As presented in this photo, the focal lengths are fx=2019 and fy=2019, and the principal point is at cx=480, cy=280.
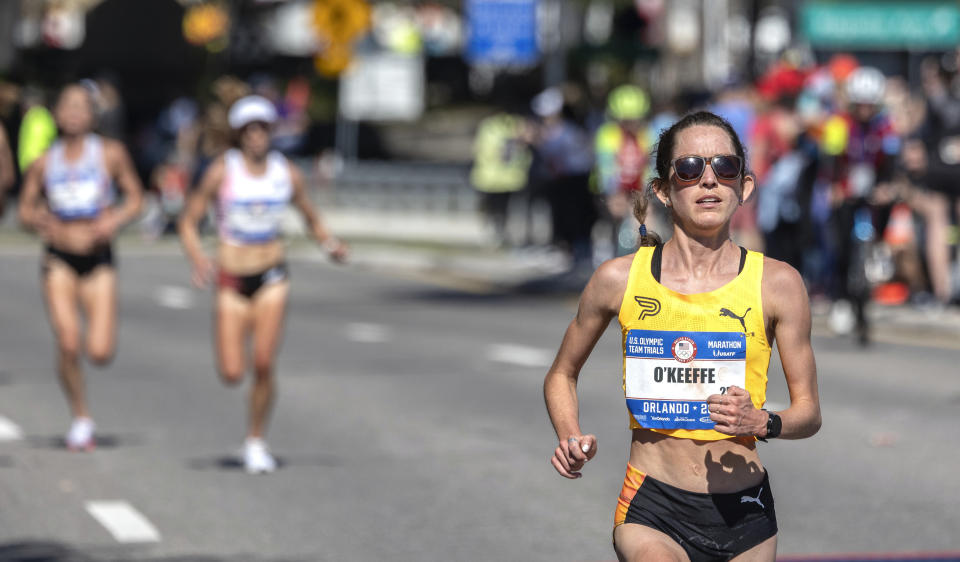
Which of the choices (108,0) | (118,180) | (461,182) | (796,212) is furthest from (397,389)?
(108,0)

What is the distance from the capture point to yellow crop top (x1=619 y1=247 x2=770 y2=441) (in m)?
4.96

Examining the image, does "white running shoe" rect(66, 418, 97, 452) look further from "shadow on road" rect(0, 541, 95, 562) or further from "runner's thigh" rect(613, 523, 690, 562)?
"runner's thigh" rect(613, 523, 690, 562)

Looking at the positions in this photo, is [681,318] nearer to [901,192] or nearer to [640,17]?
[901,192]

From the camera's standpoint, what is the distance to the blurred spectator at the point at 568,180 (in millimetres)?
22938

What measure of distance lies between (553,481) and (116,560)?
263 cm

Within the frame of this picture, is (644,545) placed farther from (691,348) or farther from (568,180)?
(568,180)

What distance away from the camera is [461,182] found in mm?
32938

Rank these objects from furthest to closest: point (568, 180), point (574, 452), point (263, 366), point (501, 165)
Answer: point (501, 165) → point (568, 180) → point (263, 366) → point (574, 452)

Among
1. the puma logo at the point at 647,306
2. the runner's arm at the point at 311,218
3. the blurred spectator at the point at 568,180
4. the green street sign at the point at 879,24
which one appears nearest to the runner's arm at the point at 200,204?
the runner's arm at the point at 311,218

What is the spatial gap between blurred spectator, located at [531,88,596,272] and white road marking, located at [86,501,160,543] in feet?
46.0

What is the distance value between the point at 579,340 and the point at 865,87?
1093cm

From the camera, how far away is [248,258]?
10195mm

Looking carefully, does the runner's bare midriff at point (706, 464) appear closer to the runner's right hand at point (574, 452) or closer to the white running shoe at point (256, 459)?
the runner's right hand at point (574, 452)

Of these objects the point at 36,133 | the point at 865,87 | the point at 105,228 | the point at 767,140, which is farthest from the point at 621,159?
the point at 105,228
